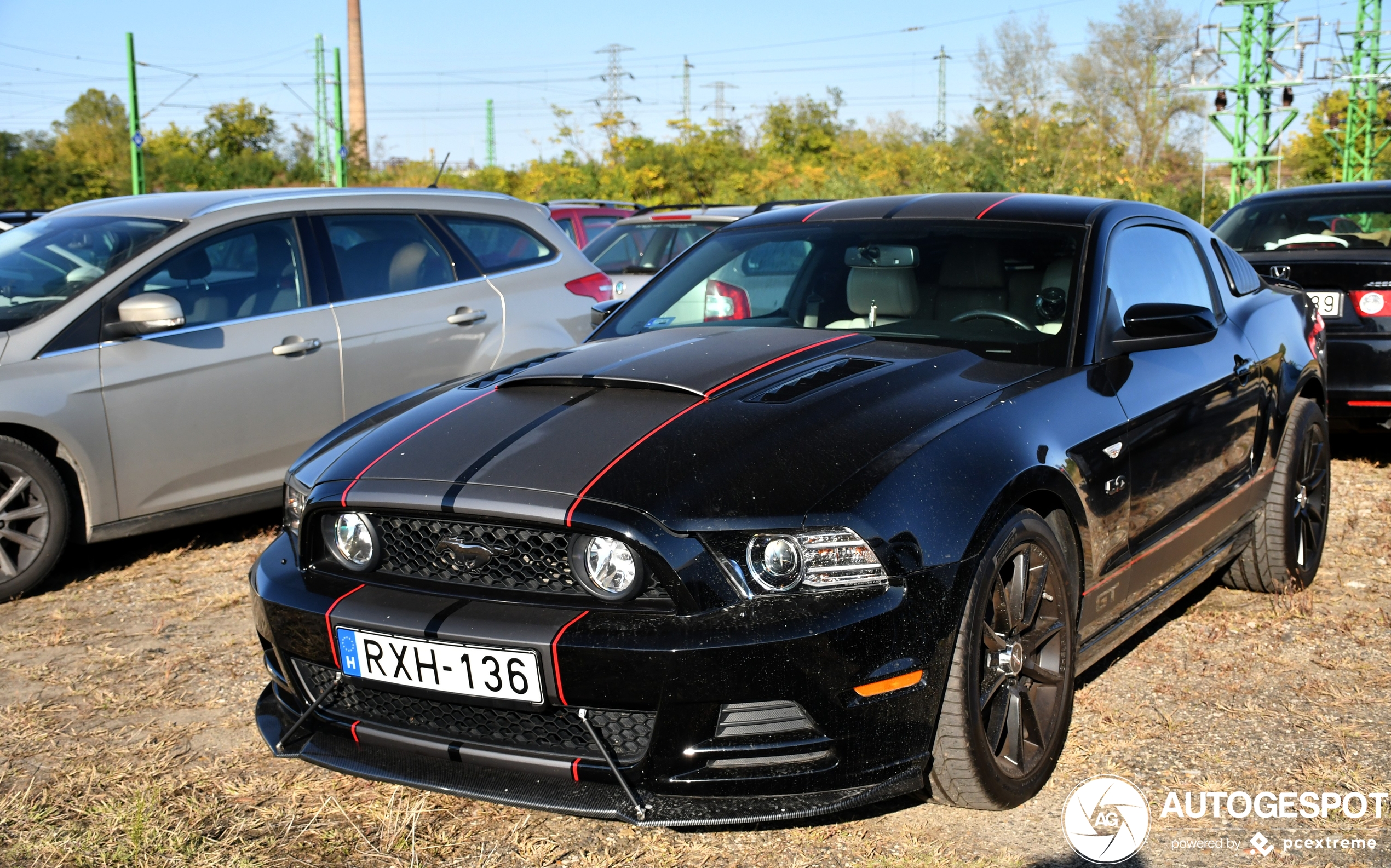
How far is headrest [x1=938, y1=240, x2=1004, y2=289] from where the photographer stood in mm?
3652

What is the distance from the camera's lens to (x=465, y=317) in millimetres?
6023

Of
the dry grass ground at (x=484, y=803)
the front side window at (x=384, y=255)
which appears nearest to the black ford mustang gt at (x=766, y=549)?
the dry grass ground at (x=484, y=803)

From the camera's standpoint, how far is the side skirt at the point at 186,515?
4.95 m

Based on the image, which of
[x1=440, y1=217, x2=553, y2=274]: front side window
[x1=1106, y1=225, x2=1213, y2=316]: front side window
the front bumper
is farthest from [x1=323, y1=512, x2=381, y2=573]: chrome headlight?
[x1=440, y1=217, x2=553, y2=274]: front side window

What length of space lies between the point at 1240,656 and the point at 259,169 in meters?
42.0

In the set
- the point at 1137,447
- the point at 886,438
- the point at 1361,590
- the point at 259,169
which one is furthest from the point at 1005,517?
the point at 259,169

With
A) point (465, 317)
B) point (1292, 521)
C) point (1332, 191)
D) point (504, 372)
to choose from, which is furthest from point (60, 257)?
point (1332, 191)

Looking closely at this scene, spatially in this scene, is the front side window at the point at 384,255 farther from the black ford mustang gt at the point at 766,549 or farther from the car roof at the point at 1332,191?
the car roof at the point at 1332,191

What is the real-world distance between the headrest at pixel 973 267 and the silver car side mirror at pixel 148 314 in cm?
311

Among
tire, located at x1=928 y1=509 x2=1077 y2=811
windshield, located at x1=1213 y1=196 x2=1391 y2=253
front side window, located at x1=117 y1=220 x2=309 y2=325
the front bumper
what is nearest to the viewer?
the front bumper

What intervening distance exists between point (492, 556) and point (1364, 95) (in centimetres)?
3520

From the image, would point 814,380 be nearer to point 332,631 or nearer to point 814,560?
point 814,560

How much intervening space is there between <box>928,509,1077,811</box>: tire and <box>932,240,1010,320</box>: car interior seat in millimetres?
887

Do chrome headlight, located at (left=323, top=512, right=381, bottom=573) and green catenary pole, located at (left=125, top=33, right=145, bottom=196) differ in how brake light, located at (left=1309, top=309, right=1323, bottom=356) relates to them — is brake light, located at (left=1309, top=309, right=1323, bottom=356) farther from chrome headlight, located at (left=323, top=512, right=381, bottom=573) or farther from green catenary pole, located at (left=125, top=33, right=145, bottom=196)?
green catenary pole, located at (left=125, top=33, right=145, bottom=196)
